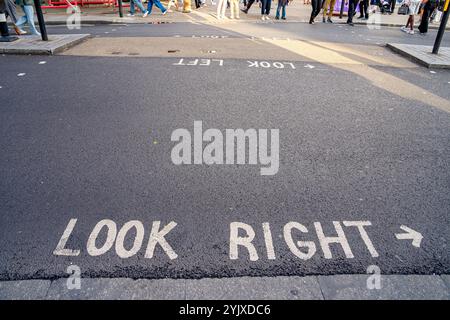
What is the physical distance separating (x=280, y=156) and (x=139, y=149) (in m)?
1.79

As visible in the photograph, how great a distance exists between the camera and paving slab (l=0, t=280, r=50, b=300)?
7.29ft

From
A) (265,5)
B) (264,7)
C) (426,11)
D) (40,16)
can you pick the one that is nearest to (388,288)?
(40,16)

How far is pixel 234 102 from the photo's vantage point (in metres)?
5.77

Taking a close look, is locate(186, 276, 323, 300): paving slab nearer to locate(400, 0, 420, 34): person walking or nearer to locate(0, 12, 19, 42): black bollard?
locate(0, 12, 19, 42): black bollard

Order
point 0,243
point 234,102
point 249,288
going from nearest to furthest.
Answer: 1. point 249,288
2. point 0,243
3. point 234,102

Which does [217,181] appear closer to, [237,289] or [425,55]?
[237,289]

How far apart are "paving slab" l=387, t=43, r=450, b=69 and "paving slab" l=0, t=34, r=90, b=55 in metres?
9.92

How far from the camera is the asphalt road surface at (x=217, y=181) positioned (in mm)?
2592

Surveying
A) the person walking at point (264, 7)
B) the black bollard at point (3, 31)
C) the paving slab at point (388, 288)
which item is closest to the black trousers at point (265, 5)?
the person walking at point (264, 7)

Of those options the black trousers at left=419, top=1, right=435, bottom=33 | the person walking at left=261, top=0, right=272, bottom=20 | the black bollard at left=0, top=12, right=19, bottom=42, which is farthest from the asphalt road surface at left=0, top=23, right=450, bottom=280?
the person walking at left=261, top=0, right=272, bottom=20

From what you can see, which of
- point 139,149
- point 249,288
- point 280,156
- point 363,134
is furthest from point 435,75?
point 249,288

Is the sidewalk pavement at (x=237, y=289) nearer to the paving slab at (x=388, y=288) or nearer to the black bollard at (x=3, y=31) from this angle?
the paving slab at (x=388, y=288)

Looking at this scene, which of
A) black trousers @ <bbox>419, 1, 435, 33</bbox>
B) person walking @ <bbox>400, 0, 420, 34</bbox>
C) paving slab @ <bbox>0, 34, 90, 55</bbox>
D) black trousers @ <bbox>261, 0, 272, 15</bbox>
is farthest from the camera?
black trousers @ <bbox>261, 0, 272, 15</bbox>

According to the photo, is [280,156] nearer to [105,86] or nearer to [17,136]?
[17,136]
